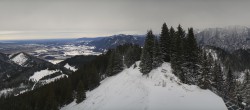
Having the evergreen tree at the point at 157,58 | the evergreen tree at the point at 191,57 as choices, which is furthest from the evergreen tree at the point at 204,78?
the evergreen tree at the point at 157,58

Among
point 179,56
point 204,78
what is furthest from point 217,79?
point 204,78

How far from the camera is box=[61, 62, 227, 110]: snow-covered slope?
Result: 3888 centimetres

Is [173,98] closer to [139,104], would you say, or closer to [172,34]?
[139,104]

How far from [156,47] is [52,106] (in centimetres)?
3594

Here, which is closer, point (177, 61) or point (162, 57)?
point (177, 61)

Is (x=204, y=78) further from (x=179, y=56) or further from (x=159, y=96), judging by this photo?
(x=159, y=96)

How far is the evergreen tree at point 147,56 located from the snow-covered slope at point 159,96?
2.58 m

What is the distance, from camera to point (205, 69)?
53.5 meters

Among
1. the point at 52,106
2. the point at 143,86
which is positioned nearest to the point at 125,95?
the point at 143,86

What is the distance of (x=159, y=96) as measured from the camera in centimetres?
4178

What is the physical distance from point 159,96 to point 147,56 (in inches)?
788

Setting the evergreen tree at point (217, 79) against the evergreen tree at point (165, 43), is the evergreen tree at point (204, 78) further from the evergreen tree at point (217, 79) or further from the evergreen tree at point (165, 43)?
the evergreen tree at point (217, 79)

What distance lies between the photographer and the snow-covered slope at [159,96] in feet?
128

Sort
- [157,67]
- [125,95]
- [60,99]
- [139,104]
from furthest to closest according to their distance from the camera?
[60,99], [157,67], [125,95], [139,104]
